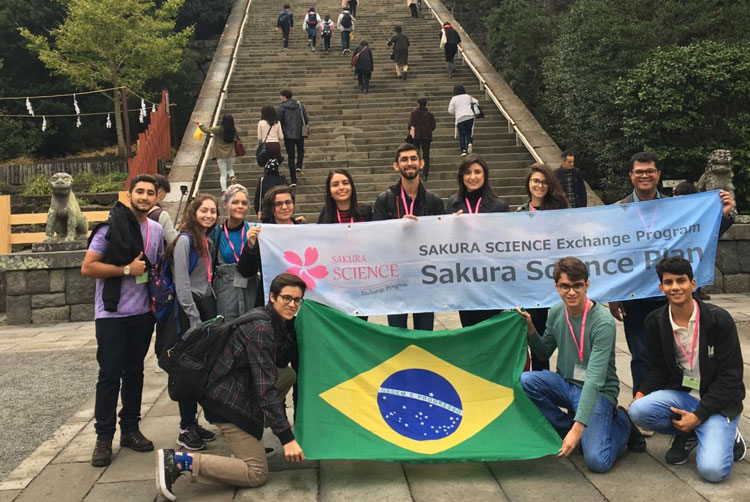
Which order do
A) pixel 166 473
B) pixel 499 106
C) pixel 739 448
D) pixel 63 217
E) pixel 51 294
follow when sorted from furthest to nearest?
1. pixel 499 106
2. pixel 63 217
3. pixel 51 294
4. pixel 739 448
5. pixel 166 473

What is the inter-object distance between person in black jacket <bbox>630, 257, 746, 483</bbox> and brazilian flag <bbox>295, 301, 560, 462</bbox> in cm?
68

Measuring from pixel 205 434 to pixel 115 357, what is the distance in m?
0.82

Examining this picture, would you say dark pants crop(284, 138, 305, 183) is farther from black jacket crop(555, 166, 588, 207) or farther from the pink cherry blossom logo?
the pink cherry blossom logo

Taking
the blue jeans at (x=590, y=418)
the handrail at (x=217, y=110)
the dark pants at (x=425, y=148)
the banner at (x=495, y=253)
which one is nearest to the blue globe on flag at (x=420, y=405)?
the blue jeans at (x=590, y=418)

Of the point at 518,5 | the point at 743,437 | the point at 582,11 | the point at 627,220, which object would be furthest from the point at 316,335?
the point at 518,5

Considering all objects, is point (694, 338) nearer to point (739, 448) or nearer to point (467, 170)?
point (739, 448)

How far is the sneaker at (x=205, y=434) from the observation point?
471 cm

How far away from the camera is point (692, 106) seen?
1154cm

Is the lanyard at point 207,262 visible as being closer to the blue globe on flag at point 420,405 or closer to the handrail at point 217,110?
the blue globe on flag at point 420,405

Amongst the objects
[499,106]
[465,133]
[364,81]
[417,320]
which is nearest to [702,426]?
[417,320]

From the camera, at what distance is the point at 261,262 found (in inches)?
188

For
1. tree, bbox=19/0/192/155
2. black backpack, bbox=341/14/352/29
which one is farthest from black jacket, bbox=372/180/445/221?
tree, bbox=19/0/192/155

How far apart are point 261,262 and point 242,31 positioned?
66.7ft

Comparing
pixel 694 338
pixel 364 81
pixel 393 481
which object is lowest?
pixel 393 481
